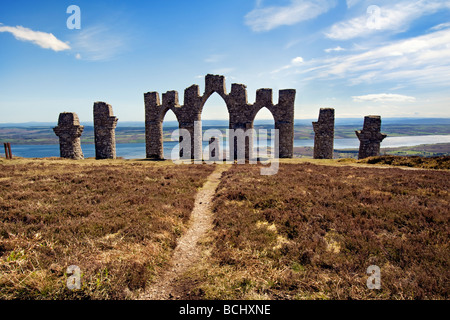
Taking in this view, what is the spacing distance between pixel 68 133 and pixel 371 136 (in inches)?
1617

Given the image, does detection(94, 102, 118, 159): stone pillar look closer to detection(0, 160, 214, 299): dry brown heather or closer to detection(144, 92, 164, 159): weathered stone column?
detection(144, 92, 164, 159): weathered stone column

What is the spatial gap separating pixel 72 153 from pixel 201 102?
19.7m

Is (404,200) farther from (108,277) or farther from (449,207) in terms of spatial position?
(108,277)

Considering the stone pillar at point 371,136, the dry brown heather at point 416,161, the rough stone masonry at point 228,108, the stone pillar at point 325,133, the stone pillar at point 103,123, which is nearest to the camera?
the dry brown heather at point 416,161

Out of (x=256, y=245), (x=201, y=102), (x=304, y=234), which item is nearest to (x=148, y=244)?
(x=256, y=245)

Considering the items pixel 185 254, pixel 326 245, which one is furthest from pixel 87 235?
pixel 326 245

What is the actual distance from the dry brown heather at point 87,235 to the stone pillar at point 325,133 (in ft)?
78.2

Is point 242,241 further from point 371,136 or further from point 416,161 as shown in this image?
point 371,136

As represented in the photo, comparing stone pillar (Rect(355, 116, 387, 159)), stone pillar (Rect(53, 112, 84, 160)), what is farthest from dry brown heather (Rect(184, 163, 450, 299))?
stone pillar (Rect(53, 112, 84, 160))

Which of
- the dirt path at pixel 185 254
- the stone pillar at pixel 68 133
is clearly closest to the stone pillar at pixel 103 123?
the stone pillar at pixel 68 133

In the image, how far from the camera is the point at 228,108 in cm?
3241

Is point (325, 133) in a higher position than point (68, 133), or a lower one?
lower

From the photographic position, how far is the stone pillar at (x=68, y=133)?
31000 millimetres

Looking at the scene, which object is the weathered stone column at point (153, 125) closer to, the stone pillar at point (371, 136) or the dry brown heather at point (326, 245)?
the dry brown heather at point (326, 245)
